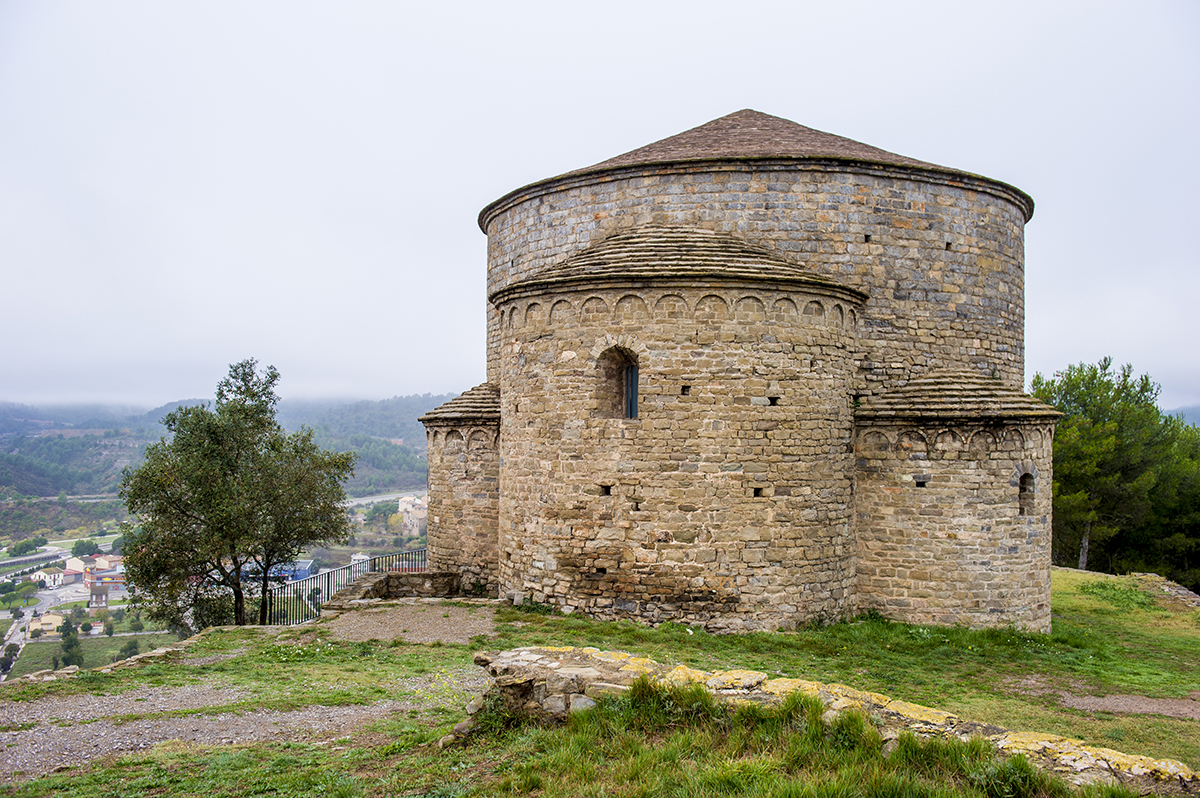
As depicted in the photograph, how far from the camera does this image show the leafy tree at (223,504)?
1546 centimetres

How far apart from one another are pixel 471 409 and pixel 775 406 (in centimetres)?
755

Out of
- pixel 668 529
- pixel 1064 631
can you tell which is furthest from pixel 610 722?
pixel 1064 631

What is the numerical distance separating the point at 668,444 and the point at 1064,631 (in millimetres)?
8158

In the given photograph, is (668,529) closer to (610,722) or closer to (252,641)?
(610,722)

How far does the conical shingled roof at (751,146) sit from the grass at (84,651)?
79.8ft

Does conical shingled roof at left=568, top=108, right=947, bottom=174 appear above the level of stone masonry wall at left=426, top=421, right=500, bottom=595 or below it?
above

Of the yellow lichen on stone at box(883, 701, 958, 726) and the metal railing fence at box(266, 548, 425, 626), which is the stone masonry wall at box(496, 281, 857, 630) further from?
the metal railing fence at box(266, 548, 425, 626)

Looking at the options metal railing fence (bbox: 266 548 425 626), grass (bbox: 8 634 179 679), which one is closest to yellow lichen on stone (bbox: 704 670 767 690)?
metal railing fence (bbox: 266 548 425 626)

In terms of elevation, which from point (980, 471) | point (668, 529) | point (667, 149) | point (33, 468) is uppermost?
point (667, 149)

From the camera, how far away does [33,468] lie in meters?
91.6

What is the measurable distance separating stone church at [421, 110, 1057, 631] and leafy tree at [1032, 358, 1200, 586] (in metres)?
13.4

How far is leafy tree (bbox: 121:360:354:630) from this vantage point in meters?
15.5

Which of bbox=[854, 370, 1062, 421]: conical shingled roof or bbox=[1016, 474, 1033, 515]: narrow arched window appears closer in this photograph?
bbox=[854, 370, 1062, 421]: conical shingled roof

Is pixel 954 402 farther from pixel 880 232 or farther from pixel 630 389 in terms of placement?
pixel 630 389
